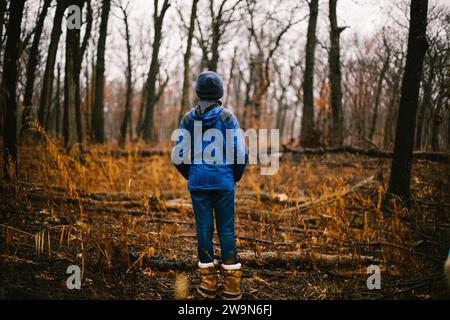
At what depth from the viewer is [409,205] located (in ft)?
19.6

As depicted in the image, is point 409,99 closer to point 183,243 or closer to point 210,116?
point 210,116

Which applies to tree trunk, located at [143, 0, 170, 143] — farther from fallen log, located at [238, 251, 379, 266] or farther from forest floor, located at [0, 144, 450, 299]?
fallen log, located at [238, 251, 379, 266]

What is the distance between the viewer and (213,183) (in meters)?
3.03

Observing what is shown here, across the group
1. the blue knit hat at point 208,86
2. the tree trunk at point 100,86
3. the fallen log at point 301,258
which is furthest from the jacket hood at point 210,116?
the tree trunk at point 100,86

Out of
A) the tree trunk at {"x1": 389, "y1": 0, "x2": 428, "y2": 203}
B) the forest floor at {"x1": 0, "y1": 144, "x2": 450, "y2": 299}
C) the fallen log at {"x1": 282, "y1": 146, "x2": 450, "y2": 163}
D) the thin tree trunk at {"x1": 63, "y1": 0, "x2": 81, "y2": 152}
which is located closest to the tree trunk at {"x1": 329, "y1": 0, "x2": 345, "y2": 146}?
the fallen log at {"x1": 282, "y1": 146, "x2": 450, "y2": 163}

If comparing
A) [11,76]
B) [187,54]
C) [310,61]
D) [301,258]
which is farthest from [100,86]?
[301,258]

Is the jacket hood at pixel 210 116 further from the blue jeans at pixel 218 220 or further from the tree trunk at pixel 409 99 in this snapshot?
the tree trunk at pixel 409 99

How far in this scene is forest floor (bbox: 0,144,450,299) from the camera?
10.5ft

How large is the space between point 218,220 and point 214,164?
534mm

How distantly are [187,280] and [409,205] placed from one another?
445 centimetres
